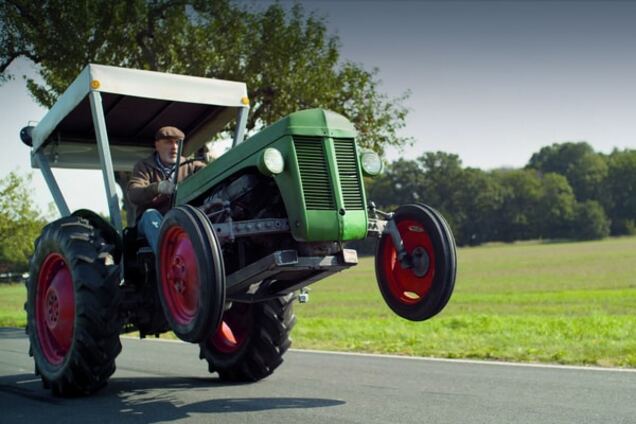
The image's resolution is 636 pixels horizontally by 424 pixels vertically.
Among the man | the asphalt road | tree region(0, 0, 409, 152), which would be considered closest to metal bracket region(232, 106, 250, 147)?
the man

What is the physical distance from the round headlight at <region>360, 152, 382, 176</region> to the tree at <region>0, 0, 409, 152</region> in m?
10.7

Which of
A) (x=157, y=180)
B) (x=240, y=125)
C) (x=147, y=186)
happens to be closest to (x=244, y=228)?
(x=147, y=186)

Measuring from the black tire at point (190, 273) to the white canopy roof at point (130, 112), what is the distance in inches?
79.2

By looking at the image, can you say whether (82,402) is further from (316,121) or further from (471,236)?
(471,236)

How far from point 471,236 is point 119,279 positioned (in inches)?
4277

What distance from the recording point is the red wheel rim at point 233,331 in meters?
7.42

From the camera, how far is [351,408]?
5730 mm

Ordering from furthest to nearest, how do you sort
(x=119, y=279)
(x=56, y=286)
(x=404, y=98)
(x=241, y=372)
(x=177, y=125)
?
(x=404, y=98) < (x=177, y=125) < (x=241, y=372) < (x=56, y=286) < (x=119, y=279)

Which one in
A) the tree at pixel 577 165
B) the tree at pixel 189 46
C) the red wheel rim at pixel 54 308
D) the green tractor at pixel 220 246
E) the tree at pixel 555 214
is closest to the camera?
the green tractor at pixel 220 246

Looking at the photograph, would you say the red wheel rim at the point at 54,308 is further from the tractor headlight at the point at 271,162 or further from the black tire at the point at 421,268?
the black tire at the point at 421,268

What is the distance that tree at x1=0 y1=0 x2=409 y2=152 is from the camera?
15.7m

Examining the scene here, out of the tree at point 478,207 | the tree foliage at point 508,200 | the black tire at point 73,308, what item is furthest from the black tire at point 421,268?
the tree at point 478,207

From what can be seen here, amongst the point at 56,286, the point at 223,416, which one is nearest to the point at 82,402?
the point at 56,286

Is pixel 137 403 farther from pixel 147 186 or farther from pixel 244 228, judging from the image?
pixel 244 228
